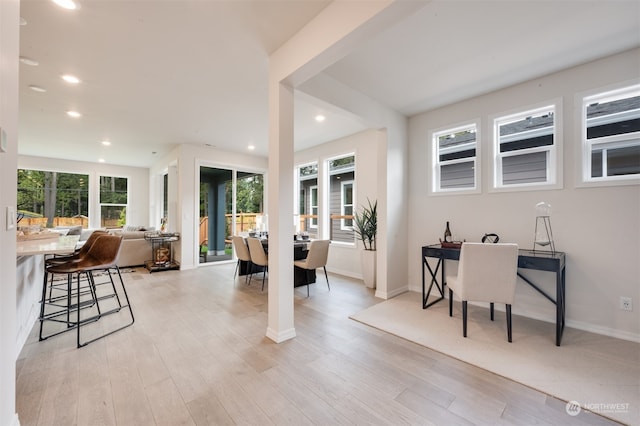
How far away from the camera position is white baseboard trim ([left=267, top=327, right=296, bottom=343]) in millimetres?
2459

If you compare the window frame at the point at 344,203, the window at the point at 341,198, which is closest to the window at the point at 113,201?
the window at the point at 341,198

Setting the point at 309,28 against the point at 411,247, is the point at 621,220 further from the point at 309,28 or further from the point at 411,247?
the point at 309,28

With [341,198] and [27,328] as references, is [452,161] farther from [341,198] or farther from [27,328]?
[27,328]

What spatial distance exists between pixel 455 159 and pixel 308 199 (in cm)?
341

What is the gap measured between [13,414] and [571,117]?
4945mm

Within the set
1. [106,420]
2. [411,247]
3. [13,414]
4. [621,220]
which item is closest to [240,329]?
[106,420]

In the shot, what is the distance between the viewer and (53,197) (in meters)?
7.36

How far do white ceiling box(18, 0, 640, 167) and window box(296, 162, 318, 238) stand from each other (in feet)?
6.74

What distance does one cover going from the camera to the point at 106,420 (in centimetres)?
153

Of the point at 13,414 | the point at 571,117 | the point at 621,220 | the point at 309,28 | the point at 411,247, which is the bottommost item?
the point at 13,414

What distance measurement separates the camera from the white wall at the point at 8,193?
1.20 metres

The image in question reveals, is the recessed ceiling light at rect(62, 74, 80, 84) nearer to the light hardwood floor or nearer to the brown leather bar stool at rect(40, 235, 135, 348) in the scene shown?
the brown leather bar stool at rect(40, 235, 135, 348)

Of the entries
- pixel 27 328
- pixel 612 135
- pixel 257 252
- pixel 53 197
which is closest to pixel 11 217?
pixel 27 328

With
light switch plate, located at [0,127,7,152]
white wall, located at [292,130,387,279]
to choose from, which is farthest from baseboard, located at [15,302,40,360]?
white wall, located at [292,130,387,279]
